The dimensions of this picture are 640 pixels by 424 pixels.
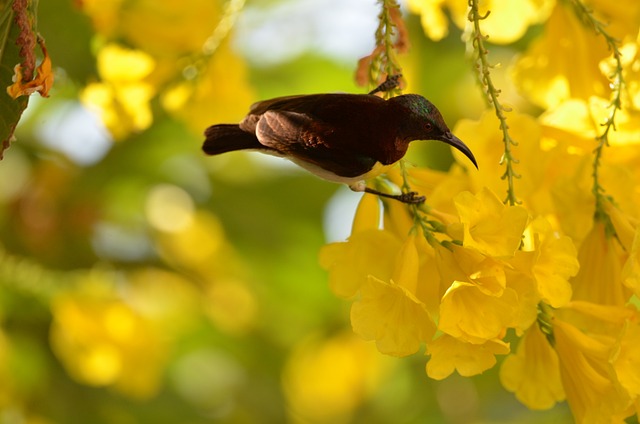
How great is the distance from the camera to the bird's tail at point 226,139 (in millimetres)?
818

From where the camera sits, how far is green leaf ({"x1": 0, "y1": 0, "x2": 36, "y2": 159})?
2.55 feet

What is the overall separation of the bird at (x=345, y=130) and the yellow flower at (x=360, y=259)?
0.13m

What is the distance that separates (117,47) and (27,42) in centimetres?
52

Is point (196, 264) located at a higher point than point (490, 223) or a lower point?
lower

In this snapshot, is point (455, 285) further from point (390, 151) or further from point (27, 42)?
point (27, 42)

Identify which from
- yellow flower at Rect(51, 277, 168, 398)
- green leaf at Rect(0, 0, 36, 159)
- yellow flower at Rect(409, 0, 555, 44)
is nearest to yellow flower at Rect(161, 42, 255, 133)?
yellow flower at Rect(409, 0, 555, 44)

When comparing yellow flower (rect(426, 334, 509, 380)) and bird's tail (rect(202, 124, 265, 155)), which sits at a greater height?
bird's tail (rect(202, 124, 265, 155))

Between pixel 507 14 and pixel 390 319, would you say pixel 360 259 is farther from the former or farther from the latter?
pixel 507 14

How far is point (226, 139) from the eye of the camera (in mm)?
829

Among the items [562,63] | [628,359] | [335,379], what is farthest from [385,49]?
[335,379]

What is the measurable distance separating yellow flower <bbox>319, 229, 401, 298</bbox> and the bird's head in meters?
0.15

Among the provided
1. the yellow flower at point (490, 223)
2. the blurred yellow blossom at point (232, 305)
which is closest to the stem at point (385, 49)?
the yellow flower at point (490, 223)

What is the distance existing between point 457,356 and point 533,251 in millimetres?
116

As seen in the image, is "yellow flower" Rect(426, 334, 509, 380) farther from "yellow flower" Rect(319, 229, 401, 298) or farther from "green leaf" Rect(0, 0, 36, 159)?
"green leaf" Rect(0, 0, 36, 159)
